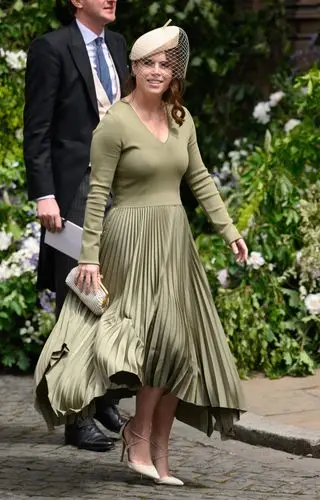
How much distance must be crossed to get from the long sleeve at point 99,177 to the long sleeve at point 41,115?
2.75 feet

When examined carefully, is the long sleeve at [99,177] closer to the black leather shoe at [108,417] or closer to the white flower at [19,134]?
the black leather shoe at [108,417]

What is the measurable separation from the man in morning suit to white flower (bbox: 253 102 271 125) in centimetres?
368

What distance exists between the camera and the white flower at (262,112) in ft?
34.8

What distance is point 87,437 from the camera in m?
6.93

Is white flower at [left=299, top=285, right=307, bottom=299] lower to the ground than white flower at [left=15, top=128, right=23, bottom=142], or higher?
lower

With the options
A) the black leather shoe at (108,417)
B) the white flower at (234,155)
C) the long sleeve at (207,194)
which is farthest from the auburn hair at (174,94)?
the white flower at (234,155)

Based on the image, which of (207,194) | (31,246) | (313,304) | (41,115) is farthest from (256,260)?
(207,194)

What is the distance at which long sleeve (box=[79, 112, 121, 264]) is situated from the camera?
6.07 metres

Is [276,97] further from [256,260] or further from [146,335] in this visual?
[146,335]

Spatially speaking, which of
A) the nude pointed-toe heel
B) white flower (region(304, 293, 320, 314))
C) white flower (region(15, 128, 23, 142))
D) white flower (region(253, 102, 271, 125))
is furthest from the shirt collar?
white flower (region(253, 102, 271, 125))

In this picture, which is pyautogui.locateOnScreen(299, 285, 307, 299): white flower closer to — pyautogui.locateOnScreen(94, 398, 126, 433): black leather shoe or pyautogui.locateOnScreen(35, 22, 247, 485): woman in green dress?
pyautogui.locateOnScreen(94, 398, 126, 433): black leather shoe

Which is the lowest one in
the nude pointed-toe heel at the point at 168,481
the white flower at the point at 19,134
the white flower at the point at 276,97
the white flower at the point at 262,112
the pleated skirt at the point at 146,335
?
the nude pointed-toe heel at the point at 168,481

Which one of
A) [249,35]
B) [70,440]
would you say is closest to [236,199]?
[249,35]

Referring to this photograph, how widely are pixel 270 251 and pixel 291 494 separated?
2827 millimetres
